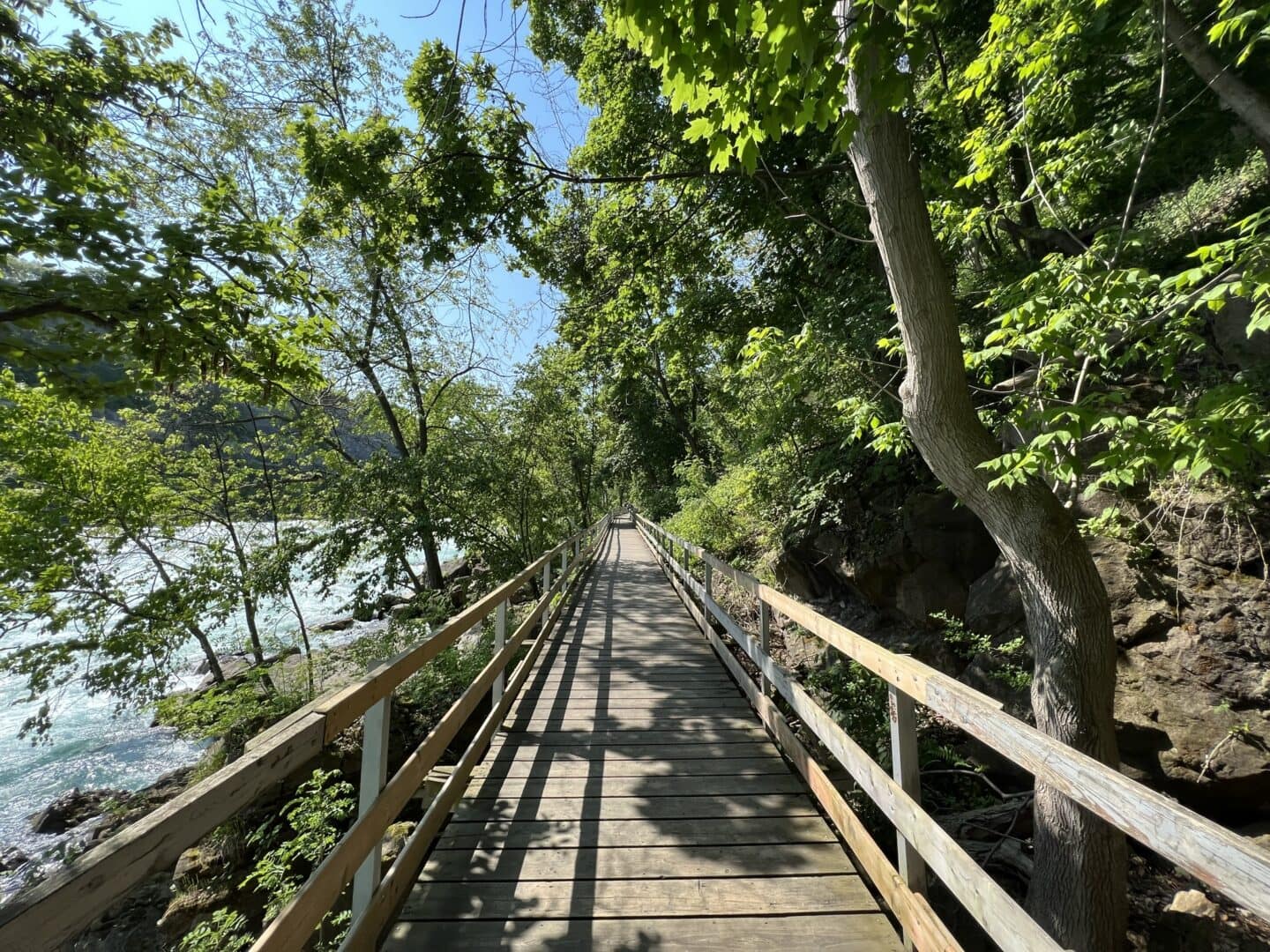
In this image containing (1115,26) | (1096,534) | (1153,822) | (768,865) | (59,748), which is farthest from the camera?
(59,748)

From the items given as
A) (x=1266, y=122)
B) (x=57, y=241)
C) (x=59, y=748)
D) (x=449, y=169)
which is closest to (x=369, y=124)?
(x=449, y=169)

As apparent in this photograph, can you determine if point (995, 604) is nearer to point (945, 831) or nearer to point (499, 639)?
point (945, 831)

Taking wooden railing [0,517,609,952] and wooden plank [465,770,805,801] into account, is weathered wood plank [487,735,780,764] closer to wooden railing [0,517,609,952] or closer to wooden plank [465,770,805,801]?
wooden plank [465,770,805,801]

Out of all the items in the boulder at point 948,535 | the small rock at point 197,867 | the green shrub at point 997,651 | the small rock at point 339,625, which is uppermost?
the boulder at point 948,535

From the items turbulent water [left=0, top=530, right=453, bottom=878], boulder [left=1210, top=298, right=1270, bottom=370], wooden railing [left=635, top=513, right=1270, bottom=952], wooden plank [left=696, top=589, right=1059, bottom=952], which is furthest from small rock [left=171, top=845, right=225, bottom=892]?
boulder [left=1210, top=298, right=1270, bottom=370]

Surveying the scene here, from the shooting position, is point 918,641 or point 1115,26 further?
point 918,641

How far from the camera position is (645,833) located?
264cm

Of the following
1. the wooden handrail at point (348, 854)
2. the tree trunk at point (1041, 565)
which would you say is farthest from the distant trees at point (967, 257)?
the wooden handrail at point (348, 854)

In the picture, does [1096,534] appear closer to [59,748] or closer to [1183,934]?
[1183,934]

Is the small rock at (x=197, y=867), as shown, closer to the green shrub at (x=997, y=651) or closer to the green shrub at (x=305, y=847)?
the green shrub at (x=305, y=847)

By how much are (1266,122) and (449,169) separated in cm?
647

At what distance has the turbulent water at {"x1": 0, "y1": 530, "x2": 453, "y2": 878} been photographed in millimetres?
8258

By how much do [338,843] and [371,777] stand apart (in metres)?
0.24

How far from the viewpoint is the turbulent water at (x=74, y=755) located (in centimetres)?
826
